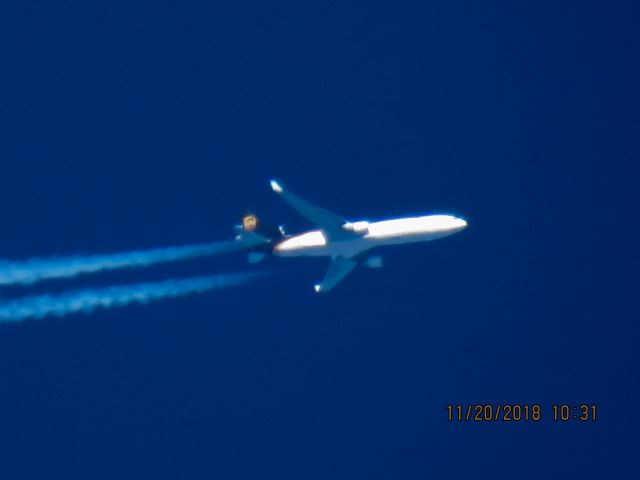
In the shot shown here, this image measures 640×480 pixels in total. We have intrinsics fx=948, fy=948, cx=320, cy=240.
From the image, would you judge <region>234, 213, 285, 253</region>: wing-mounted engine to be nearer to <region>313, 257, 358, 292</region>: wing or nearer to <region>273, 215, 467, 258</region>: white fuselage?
<region>273, 215, 467, 258</region>: white fuselage

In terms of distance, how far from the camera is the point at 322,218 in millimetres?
80188

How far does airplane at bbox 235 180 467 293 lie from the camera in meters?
80.6

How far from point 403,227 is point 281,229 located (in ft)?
34.5

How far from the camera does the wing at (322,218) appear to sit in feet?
261

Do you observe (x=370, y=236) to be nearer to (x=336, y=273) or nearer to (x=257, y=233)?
(x=336, y=273)

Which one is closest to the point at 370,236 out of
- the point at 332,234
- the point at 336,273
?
the point at 332,234

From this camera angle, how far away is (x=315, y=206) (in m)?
79.4

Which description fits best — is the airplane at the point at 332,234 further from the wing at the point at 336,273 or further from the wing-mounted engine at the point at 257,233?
the wing at the point at 336,273

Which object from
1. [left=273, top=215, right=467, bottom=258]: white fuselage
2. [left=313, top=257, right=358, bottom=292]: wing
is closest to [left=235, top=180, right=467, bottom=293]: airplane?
[left=273, top=215, right=467, bottom=258]: white fuselage

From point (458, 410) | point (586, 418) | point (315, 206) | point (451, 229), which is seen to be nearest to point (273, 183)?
point (315, 206)

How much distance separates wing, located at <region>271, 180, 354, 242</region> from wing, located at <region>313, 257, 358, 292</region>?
489cm

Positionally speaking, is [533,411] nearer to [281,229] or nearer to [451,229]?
[451,229]

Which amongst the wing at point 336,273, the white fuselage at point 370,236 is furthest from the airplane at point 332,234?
the wing at point 336,273

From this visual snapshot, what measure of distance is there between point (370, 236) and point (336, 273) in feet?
20.4
